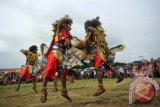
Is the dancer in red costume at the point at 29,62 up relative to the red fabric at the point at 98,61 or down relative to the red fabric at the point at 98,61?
up

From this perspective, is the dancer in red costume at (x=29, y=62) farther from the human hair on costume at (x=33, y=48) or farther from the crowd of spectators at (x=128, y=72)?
the crowd of spectators at (x=128, y=72)

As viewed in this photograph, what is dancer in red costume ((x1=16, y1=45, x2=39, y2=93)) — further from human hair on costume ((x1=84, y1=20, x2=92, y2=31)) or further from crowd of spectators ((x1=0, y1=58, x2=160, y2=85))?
human hair on costume ((x1=84, y1=20, x2=92, y2=31))

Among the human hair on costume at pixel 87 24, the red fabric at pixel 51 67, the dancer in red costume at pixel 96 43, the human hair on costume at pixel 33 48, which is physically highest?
the human hair on costume at pixel 33 48

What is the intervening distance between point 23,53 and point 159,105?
894 cm

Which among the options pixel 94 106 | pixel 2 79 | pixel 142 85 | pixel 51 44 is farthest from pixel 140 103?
pixel 2 79

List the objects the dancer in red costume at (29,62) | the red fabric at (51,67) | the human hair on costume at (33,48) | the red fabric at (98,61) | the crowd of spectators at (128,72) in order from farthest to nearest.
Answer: the crowd of spectators at (128,72)
the human hair on costume at (33,48)
the dancer in red costume at (29,62)
the red fabric at (98,61)
the red fabric at (51,67)

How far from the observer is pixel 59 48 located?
852 cm

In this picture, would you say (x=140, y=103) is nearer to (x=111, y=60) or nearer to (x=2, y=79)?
(x=111, y=60)

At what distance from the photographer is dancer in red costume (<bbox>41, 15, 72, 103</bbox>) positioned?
830 cm

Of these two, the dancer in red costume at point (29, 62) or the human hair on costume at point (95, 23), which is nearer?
the human hair on costume at point (95, 23)

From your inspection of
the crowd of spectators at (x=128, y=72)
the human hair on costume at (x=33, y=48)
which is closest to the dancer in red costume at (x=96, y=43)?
the human hair on costume at (x=33, y=48)

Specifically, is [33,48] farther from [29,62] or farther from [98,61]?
[98,61]

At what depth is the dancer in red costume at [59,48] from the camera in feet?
27.2

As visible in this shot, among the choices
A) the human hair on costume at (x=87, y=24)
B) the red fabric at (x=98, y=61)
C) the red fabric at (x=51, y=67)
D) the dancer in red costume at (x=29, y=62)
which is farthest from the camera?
the dancer in red costume at (x=29, y=62)
